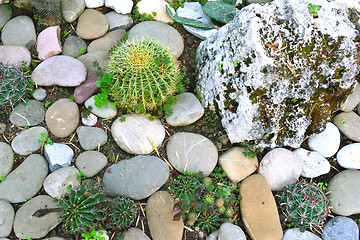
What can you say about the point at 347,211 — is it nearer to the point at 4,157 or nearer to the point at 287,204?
the point at 287,204

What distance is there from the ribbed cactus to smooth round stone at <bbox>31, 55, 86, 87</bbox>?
564mm

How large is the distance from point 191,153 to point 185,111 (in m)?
0.54

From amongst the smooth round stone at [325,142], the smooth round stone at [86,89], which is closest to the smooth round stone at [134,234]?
the smooth round stone at [86,89]

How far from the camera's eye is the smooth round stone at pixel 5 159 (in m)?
3.61

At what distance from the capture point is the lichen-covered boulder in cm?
347

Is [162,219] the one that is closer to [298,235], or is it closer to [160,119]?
[160,119]

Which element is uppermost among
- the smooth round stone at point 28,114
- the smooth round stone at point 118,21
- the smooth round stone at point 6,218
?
the smooth round stone at point 118,21

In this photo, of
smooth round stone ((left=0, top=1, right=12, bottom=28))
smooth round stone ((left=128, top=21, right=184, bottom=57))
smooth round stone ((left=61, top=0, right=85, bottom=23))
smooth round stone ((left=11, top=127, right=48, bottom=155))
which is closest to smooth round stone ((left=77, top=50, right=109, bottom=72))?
smooth round stone ((left=128, top=21, right=184, bottom=57))

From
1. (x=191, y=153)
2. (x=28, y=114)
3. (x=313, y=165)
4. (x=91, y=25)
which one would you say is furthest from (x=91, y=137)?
(x=313, y=165)

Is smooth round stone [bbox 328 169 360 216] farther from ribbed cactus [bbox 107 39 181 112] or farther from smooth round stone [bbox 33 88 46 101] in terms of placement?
smooth round stone [bbox 33 88 46 101]

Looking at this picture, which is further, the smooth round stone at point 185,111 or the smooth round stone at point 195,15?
the smooth round stone at point 195,15

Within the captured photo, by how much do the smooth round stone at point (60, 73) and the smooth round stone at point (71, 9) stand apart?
2.61 feet

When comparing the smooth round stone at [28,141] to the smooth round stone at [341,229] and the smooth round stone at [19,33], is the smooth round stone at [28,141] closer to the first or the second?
the smooth round stone at [19,33]

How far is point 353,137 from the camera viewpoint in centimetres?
414
